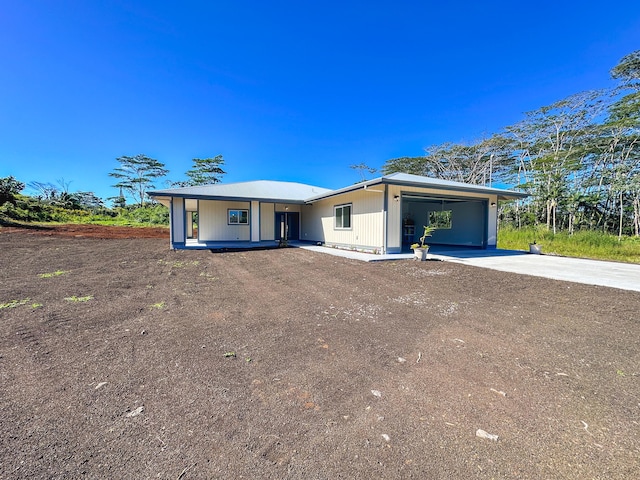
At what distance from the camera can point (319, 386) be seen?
2.07m

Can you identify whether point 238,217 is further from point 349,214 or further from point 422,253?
point 422,253

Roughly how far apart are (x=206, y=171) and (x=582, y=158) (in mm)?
36497

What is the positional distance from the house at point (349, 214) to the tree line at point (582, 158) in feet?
17.4

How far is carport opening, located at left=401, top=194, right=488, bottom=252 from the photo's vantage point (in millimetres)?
11492

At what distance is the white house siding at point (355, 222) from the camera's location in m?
9.78

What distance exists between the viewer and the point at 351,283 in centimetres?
561

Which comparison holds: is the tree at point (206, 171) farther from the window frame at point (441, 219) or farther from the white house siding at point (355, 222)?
the window frame at point (441, 219)

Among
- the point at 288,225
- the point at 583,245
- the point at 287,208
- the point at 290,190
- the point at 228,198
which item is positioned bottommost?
the point at 583,245

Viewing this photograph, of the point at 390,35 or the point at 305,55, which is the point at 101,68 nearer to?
the point at 305,55

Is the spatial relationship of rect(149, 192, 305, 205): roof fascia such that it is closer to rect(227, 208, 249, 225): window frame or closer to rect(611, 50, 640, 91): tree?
rect(227, 208, 249, 225): window frame

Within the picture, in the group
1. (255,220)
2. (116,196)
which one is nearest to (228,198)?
(255,220)

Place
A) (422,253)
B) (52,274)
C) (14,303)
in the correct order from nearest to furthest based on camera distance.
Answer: (14,303), (52,274), (422,253)

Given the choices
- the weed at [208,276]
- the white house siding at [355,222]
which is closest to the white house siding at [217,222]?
the white house siding at [355,222]

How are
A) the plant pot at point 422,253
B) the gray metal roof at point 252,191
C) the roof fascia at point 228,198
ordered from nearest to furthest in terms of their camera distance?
the plant pot at point 422,253 < the roof fascia at point 228,198 < the gray metal roof at point 252,191
